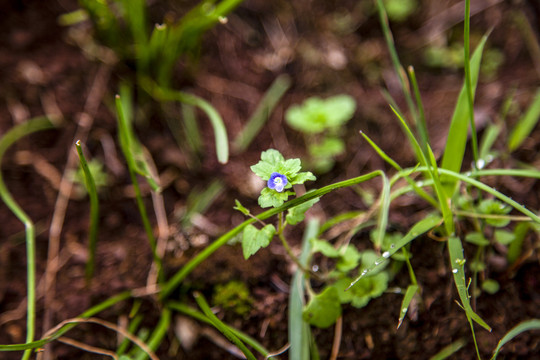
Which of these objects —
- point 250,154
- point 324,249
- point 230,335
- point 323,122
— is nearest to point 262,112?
point 250,154

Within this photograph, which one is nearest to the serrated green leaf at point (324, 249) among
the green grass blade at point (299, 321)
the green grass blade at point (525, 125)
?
the green grass blade at point (299, 321)

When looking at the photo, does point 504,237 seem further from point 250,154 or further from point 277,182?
point 250,154

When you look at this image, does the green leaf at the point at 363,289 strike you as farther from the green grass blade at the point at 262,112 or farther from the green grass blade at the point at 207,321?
the green grass blade at the point at 262,112

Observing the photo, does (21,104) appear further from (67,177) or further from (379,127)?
(379,127)

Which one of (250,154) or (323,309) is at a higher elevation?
(250,154)

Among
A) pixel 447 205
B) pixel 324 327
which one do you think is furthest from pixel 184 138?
pixel 447 205

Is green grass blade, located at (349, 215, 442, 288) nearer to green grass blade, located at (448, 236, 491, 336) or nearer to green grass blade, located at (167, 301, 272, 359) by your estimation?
green grass blade, located at (448, 236, 491, 336)
